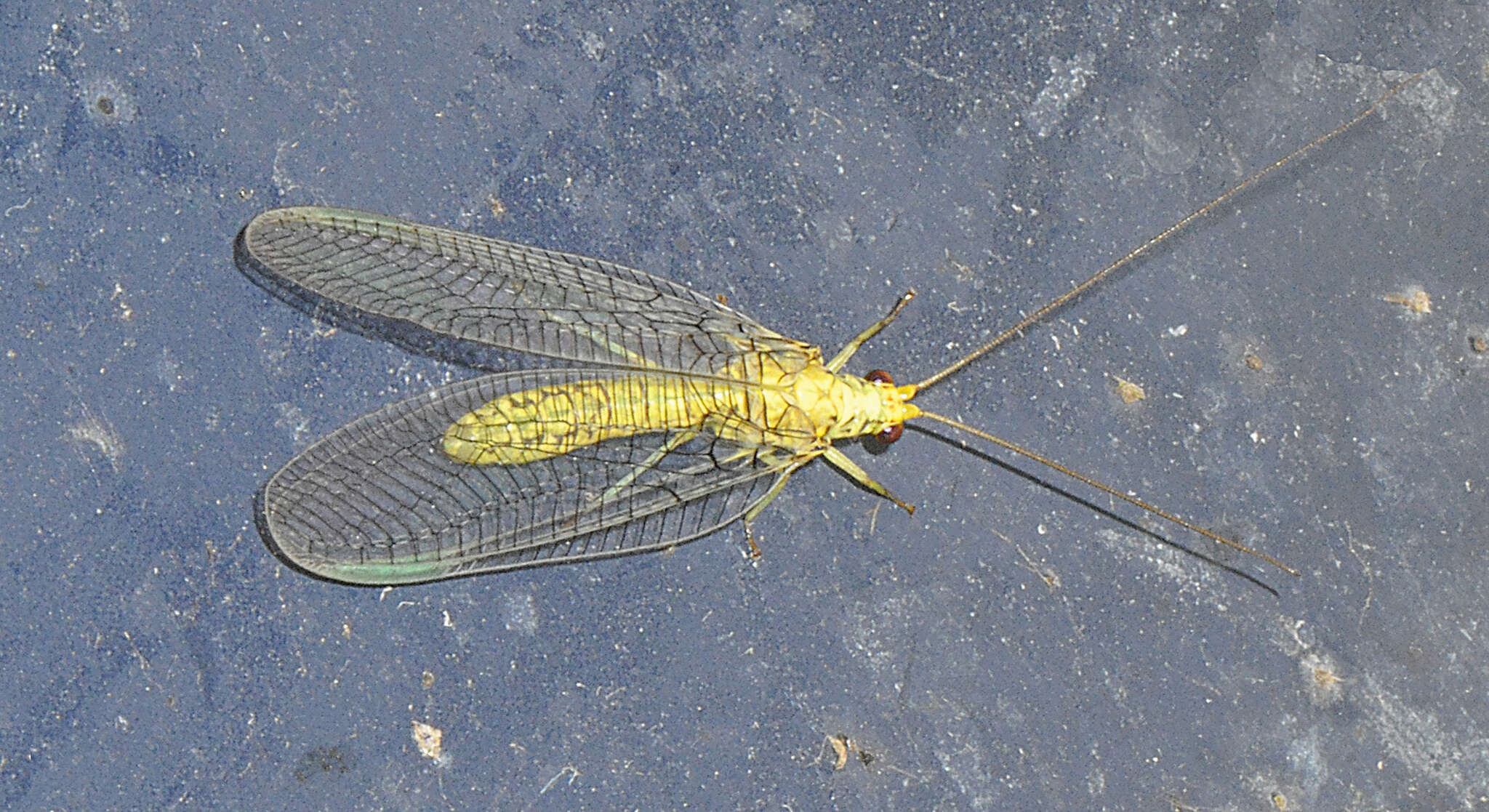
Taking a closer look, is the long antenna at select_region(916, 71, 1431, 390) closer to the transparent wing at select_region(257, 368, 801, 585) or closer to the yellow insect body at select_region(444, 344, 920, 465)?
the yellow insect body at select_region(444, 344, 920, 465)

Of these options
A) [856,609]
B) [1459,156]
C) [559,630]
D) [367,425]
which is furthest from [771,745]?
[1459,156]

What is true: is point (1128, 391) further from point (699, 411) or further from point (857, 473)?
point (699, 411)

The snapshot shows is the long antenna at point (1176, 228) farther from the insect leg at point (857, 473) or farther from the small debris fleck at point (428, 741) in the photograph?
the small debris fleck at point (428, 741)

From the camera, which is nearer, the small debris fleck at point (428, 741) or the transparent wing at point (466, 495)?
the transparent wing at point (466, 495)

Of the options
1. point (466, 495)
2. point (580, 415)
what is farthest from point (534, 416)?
point (466, 495)

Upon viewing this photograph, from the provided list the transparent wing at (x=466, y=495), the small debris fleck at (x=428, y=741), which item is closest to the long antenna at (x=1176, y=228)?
the transparent wing at (x=466, y=495)

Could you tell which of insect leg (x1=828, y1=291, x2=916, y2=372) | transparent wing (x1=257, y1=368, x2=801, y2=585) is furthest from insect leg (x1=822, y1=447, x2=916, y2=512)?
insect leg (x1=828, y1=291, x2=916, y2=372)

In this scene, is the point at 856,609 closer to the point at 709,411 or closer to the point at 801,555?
the point at 801,555
